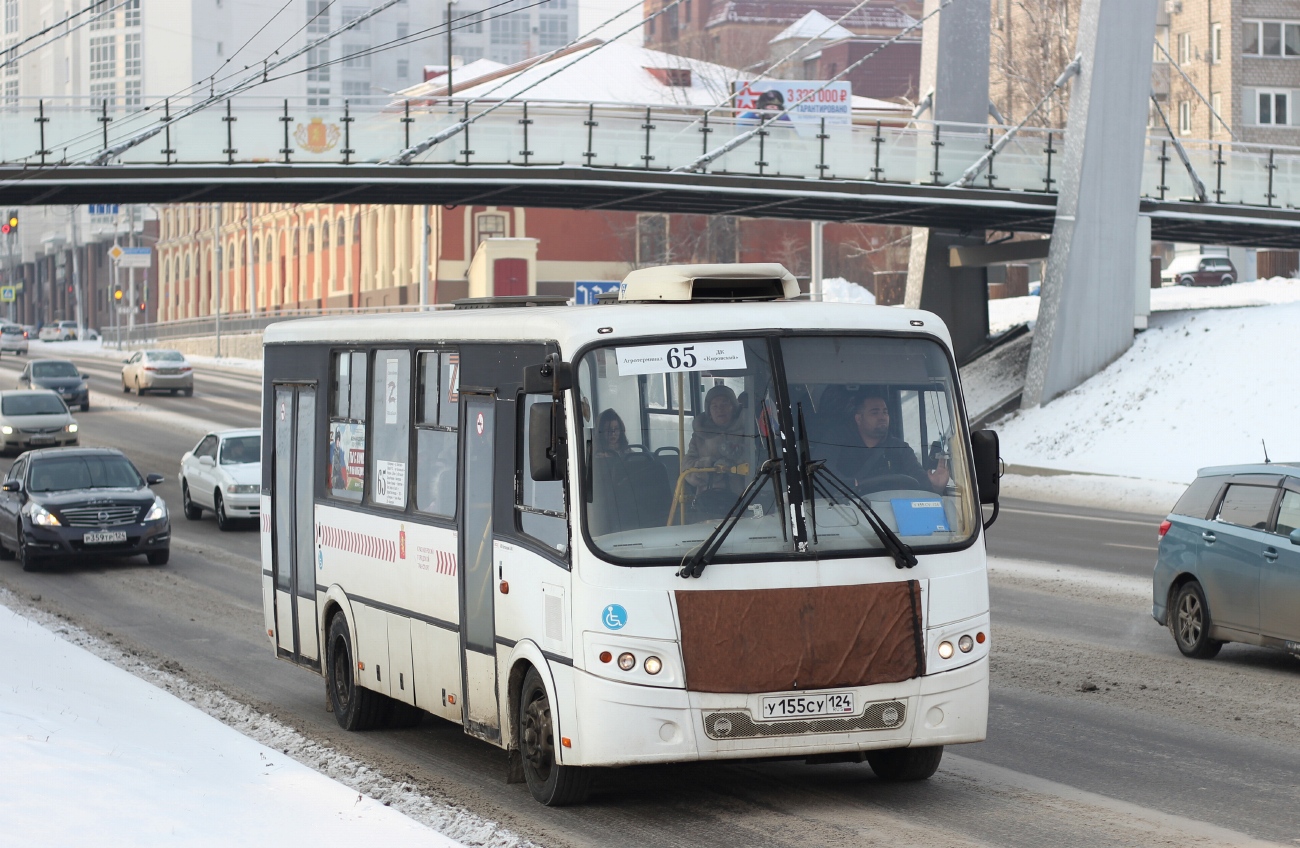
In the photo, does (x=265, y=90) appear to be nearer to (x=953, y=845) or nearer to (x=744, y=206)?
(x=744, y=206)

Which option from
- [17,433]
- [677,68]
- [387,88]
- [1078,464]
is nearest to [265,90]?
[387,88]

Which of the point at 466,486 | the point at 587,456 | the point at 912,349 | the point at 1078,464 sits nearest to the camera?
the point at 587,456

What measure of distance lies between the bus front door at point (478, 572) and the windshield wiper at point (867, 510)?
1.89 m

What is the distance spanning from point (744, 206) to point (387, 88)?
10792 cm

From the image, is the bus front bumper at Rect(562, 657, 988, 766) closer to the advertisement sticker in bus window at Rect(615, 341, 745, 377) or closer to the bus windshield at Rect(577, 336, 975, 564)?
the bus windshield at Rect(577, 336, 975, 564)

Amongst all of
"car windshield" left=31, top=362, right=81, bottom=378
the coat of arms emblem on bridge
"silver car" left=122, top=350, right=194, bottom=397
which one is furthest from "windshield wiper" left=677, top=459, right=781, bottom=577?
"silver car" left=122, top=350, right=194, bottom=397

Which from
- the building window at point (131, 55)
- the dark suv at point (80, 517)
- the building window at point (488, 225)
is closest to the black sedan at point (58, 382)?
the building window at point (488, 225)

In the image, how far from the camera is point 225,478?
2748cm

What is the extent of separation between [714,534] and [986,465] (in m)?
1.63

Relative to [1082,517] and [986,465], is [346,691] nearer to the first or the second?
[986,465]

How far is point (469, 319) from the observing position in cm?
1018

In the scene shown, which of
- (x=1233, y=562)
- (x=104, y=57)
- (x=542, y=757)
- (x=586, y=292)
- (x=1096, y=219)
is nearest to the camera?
(x=542, y=757)

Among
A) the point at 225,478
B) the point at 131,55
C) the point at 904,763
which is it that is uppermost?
the point at 131,55

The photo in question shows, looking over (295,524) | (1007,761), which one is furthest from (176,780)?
(1007,761)
